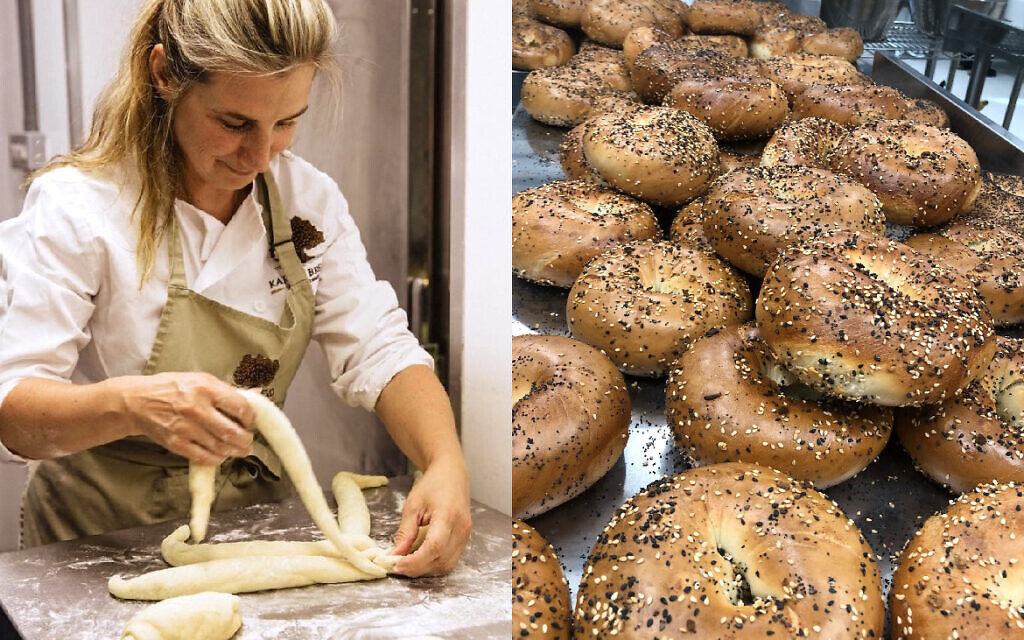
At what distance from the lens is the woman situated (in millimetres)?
1098

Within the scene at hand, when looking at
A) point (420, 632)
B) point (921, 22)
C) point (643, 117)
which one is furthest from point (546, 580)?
point (921, 22)

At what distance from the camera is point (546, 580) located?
70.4 inches

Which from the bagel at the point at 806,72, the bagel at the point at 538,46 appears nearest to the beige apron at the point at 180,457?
the bagel at the point at 806,72

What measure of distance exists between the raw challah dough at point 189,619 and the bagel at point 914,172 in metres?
2.61

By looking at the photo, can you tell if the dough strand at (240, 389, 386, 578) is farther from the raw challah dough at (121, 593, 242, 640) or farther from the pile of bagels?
the pile of bagels

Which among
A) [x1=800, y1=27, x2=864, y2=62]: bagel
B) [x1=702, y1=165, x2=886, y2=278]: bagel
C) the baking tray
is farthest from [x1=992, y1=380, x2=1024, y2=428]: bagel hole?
[x1=800, y1=27, x2=864, y2=62]: bagel

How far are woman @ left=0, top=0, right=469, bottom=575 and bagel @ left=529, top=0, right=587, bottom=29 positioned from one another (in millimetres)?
3873

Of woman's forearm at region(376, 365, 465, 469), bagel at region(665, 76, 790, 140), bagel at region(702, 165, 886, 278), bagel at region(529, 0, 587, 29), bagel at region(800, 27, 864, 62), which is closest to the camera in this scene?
woman's forearm at region(376, 365, 465, 469)

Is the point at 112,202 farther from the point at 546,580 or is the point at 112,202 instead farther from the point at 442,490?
the point at 546,580

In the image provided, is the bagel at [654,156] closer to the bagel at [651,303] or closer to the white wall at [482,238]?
the bagel at [651,303]

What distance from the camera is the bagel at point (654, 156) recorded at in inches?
126

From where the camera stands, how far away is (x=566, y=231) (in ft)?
9.96

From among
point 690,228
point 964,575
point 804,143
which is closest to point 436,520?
point 964,575

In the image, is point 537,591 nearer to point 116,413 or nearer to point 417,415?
point 417,415
